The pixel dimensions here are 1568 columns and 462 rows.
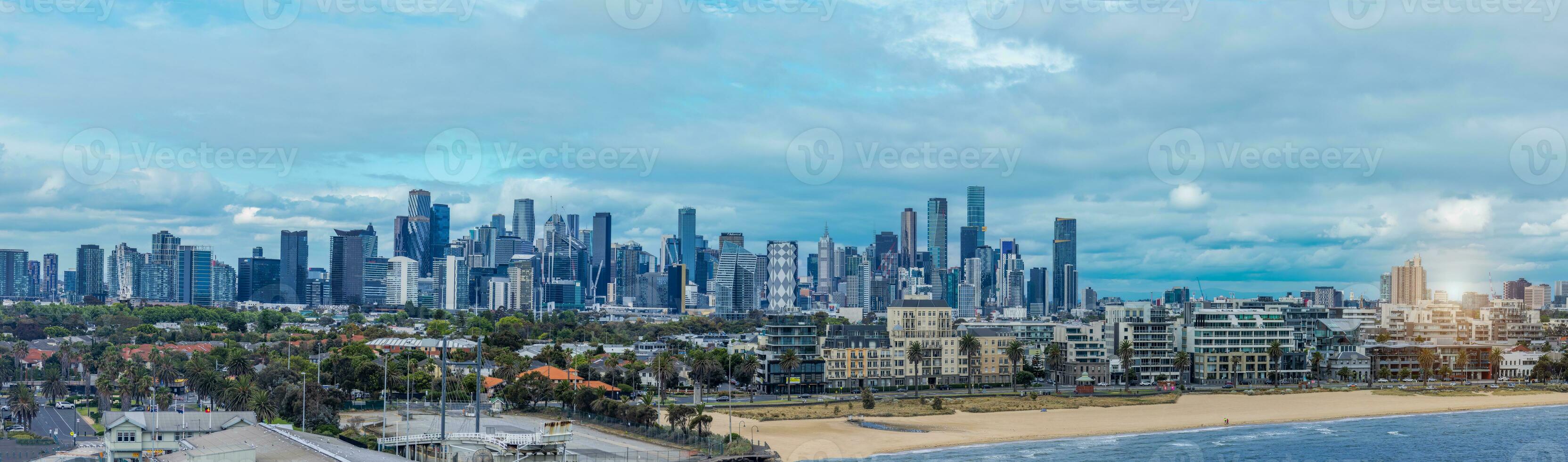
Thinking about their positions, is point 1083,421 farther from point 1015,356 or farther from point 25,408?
point 25,408

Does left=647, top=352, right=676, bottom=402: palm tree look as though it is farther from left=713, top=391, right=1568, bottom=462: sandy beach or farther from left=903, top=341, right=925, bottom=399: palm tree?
left=903, top=341, right=925, bottom=399: palm tree

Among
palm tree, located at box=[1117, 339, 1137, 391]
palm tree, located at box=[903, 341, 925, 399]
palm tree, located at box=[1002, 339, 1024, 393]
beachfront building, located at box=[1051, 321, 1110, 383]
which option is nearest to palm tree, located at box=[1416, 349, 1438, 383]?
palm tree, located at box=[1117, 339, 1137, 391]

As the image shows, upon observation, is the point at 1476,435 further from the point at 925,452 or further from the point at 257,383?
the point at 257,383

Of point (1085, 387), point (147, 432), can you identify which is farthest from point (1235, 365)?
point (147, 432)

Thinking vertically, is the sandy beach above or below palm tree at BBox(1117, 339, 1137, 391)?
below

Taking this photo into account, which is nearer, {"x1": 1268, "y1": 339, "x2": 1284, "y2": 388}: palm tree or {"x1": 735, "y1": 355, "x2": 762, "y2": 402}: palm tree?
{"x1": 735, "y1": 355, "x2": 762, "y2": 402}: palm tree

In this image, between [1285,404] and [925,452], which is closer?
[925,452]

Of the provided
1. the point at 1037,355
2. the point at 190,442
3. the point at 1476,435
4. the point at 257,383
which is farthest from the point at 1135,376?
the point at 190,442
